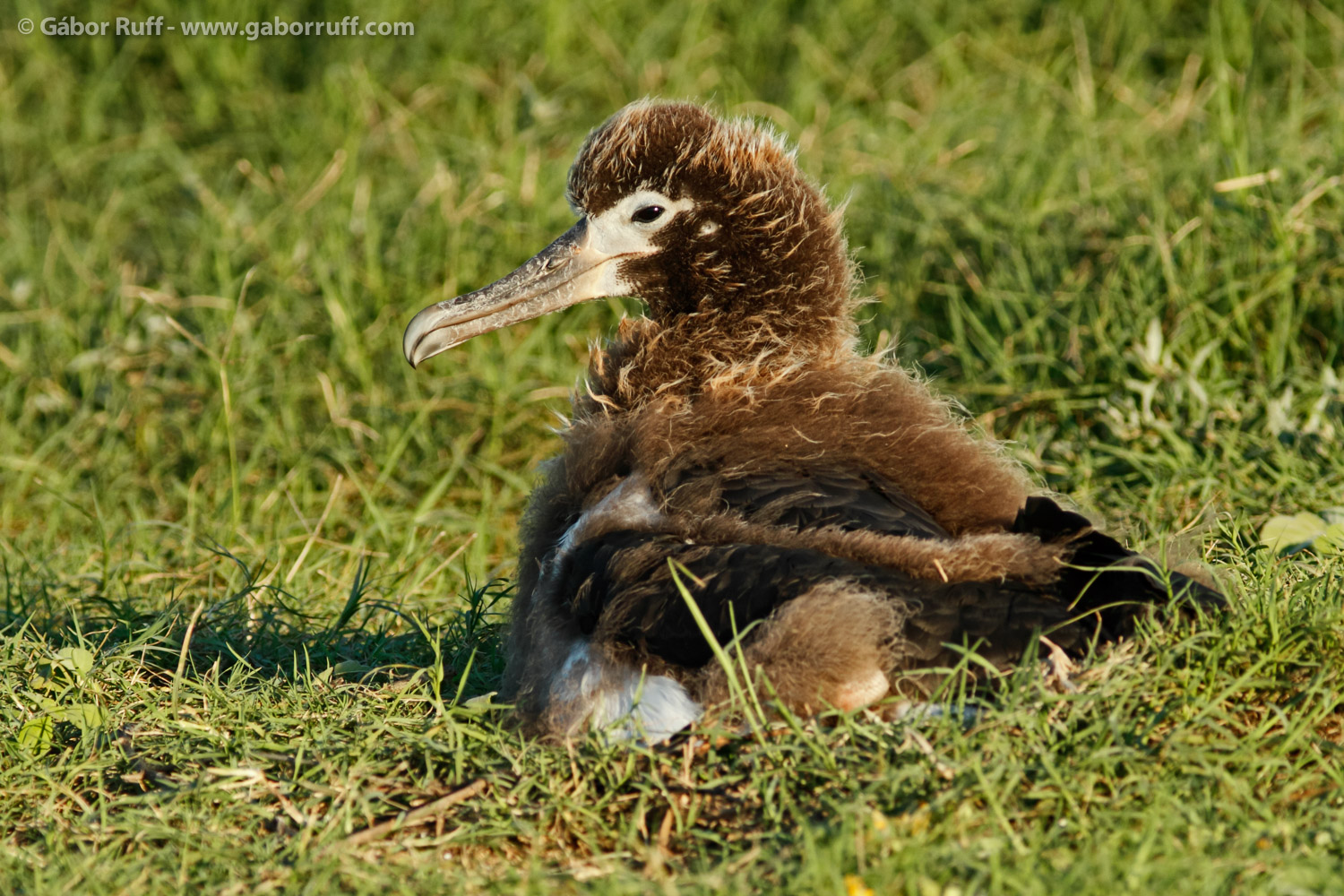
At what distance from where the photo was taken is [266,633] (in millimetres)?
4234

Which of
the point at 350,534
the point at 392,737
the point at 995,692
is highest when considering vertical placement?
the point at 995,692

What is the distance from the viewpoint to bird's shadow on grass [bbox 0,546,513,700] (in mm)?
3789

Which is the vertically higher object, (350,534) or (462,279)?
(462,279)

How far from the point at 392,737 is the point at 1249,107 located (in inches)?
212

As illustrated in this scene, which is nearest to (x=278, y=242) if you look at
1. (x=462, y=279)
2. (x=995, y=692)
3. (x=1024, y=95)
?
(x=462, y=279)

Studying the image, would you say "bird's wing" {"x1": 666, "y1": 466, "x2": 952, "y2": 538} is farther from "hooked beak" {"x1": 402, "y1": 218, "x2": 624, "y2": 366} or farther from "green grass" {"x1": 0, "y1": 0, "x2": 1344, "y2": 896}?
"hooked beak" {"x1": 402, "y1": 218, "x2": 624, "y2": 366}

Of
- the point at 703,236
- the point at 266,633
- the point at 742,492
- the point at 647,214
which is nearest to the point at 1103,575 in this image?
the point at 742,492

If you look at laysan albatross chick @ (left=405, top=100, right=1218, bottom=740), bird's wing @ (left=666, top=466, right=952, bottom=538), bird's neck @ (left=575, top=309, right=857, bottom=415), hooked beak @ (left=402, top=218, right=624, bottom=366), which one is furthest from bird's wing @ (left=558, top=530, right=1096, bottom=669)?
hooked beak @ (left=402, top=218, right=624, bottom=366)

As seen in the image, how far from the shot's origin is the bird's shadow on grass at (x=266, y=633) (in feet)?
12.4

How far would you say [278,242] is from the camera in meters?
6.68

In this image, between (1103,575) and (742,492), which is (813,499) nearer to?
(742,492)

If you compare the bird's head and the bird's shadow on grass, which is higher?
the bird's head

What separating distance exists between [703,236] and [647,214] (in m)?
0.17

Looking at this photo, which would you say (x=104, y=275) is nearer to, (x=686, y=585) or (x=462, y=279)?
(x=462, y=279)
